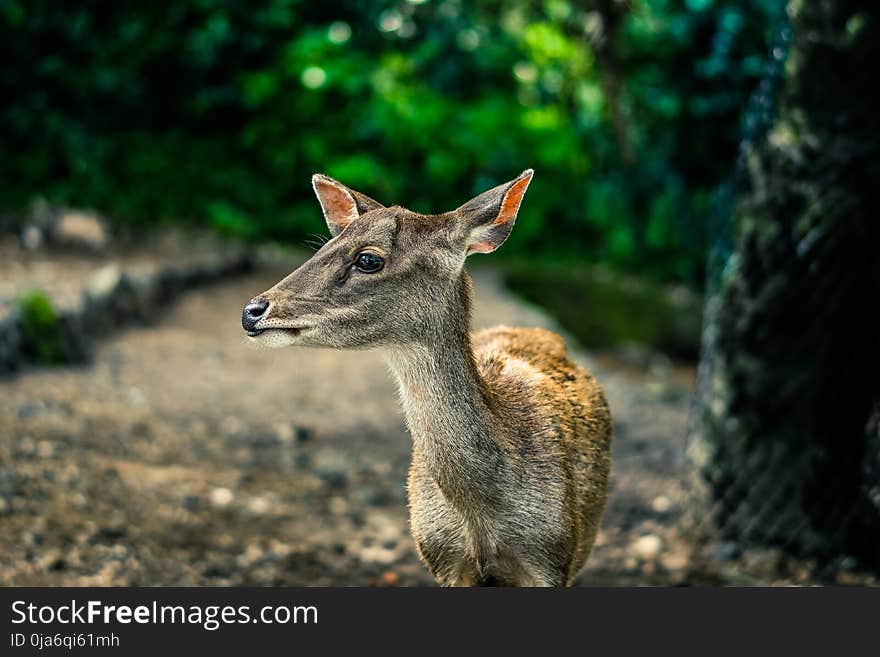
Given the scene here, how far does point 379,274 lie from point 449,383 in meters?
0.40

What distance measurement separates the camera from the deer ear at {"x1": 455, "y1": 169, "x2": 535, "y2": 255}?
304cm

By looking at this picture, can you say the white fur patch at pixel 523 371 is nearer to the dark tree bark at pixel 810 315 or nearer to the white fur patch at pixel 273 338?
the white fur patch at pixel 273 338

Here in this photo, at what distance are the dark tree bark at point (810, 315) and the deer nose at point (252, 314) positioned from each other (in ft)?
9.92

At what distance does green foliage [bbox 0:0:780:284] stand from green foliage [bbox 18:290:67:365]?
3.47 m

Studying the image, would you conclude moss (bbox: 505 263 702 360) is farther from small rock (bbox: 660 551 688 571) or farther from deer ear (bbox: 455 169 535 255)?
deer ear (bbox: 455 169 535 255)

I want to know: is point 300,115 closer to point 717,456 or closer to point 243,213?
point 243,213

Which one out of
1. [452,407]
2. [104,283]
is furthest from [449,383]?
[104,283]

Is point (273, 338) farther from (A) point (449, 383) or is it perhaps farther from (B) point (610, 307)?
(B) point (610, 307)

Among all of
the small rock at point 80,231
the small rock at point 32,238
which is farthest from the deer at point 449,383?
the small rock at point 80,231

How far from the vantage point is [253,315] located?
2.97 meters

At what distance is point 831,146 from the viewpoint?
502 cm

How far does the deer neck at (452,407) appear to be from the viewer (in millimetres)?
3301

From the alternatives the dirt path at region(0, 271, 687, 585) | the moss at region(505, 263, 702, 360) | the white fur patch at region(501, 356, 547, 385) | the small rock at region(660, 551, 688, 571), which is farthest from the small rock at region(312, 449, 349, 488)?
the moss at region(505, 263, 702, 360)

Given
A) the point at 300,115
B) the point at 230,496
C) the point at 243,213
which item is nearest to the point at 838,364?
the point at 230,496
